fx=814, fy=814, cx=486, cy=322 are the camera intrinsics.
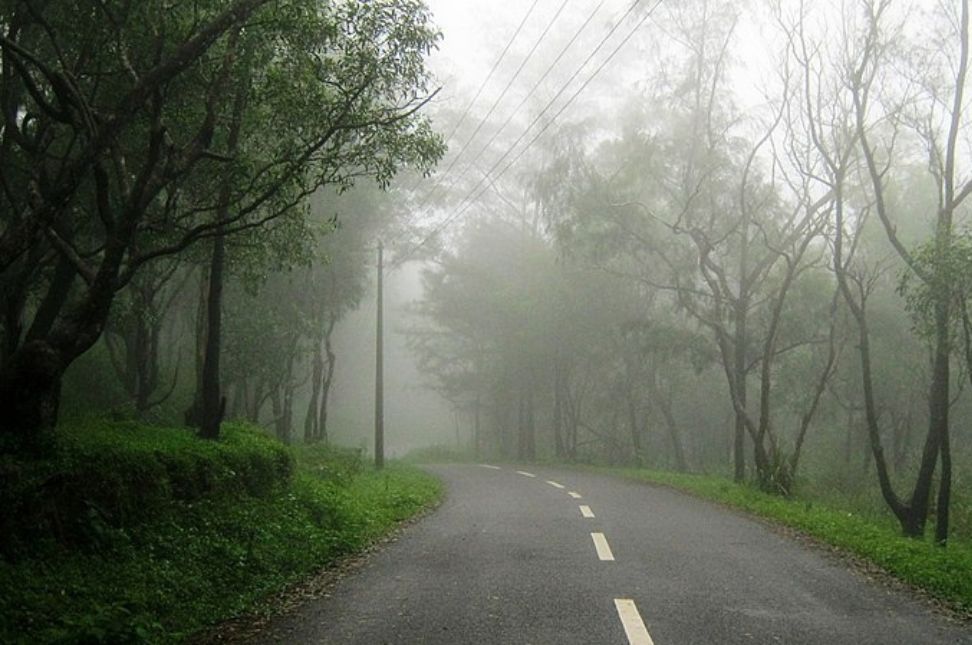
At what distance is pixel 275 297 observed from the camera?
89.8ft

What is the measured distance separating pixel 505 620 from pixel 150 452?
503 centimetres

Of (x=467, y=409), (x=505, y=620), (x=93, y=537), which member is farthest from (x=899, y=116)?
(x=467, y=409)

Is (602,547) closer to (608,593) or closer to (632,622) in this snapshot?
(608,593)

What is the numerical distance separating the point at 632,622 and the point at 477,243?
113 ft

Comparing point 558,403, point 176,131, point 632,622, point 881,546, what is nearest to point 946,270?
point 881,546

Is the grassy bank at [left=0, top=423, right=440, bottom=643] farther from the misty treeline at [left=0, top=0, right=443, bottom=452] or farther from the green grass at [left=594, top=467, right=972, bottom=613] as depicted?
the green grass at [left=594, top=467, right=972, bottom=613]

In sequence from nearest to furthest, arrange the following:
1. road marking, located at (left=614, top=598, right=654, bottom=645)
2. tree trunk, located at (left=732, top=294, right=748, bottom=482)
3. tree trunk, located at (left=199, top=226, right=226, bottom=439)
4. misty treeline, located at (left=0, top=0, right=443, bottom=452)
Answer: road marking, located at (left=614, top=598, right=654, bottom=645) → misty treeline, located at (left=0, top=0, right=443, bottom=452) → tree trunk, located at (left=199, top=226, right=226, bottom=439) → tree trunk, located at (left=732, top=294, right=748, bottom=482)

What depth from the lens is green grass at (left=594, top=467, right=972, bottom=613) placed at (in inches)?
332

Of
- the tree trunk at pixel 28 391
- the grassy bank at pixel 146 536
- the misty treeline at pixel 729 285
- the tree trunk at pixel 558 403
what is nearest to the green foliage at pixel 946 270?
the misty treeline at pixel 729 285

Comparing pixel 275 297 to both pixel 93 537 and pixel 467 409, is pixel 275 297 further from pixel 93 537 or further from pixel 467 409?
pixel 467 409

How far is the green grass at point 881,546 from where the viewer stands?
27.7ft

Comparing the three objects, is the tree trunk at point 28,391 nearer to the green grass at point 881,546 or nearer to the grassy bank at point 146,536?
the grassy bank at point 146,536

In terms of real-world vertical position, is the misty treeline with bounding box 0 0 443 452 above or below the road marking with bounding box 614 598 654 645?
above

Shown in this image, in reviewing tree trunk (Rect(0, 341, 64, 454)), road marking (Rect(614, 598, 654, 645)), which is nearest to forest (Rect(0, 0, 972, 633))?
tree trunk (Rect(0, 341, 64, 454))
